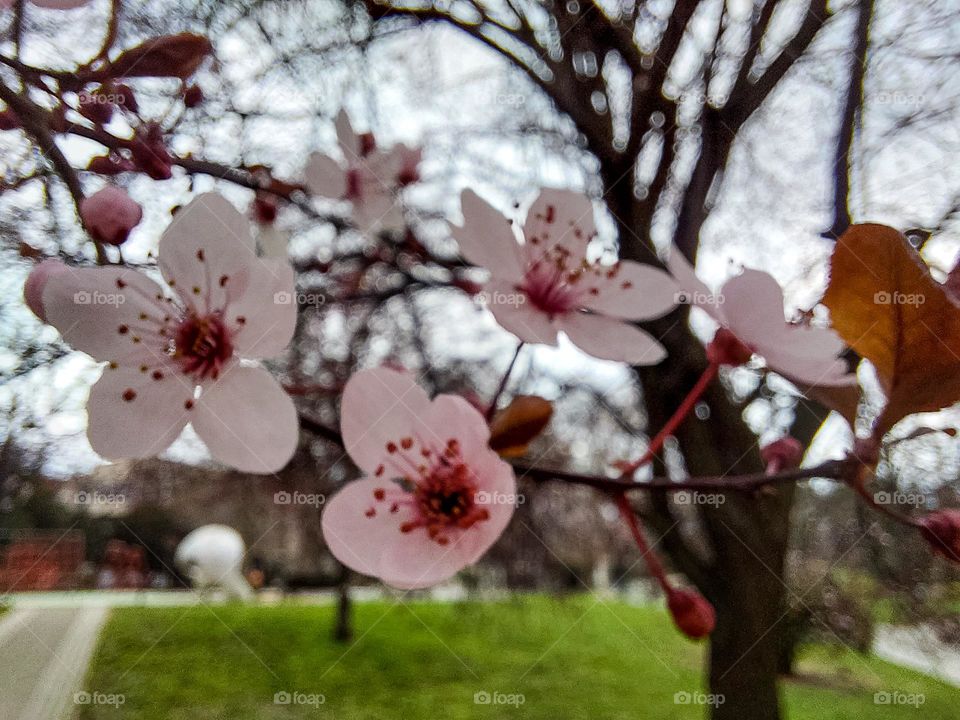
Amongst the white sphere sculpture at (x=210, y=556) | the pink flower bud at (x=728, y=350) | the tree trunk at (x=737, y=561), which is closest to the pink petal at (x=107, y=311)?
the pink flower bud at (x=728, y=350)

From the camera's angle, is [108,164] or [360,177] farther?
[360,177]

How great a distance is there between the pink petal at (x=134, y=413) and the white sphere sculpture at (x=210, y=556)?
32cm

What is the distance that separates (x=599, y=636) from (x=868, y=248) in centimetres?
57

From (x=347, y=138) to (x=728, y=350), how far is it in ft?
0.94

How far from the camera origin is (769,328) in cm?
22

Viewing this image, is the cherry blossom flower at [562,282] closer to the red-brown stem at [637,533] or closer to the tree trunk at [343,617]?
the red-brown stem at [637,533]

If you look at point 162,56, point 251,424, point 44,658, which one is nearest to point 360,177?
point 162,56

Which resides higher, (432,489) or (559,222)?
(559,222)

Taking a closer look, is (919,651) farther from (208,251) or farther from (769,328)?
(208,251)

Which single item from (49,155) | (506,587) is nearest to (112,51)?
(49,155)

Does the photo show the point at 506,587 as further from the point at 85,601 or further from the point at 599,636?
the point at 85,601

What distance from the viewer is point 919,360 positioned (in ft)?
0.68

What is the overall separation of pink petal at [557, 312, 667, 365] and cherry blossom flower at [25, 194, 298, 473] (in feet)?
0.37

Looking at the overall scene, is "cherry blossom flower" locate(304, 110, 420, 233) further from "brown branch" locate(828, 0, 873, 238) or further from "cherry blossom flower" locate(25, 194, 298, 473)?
"brown branch" locate(828, 0, 873, 238)
